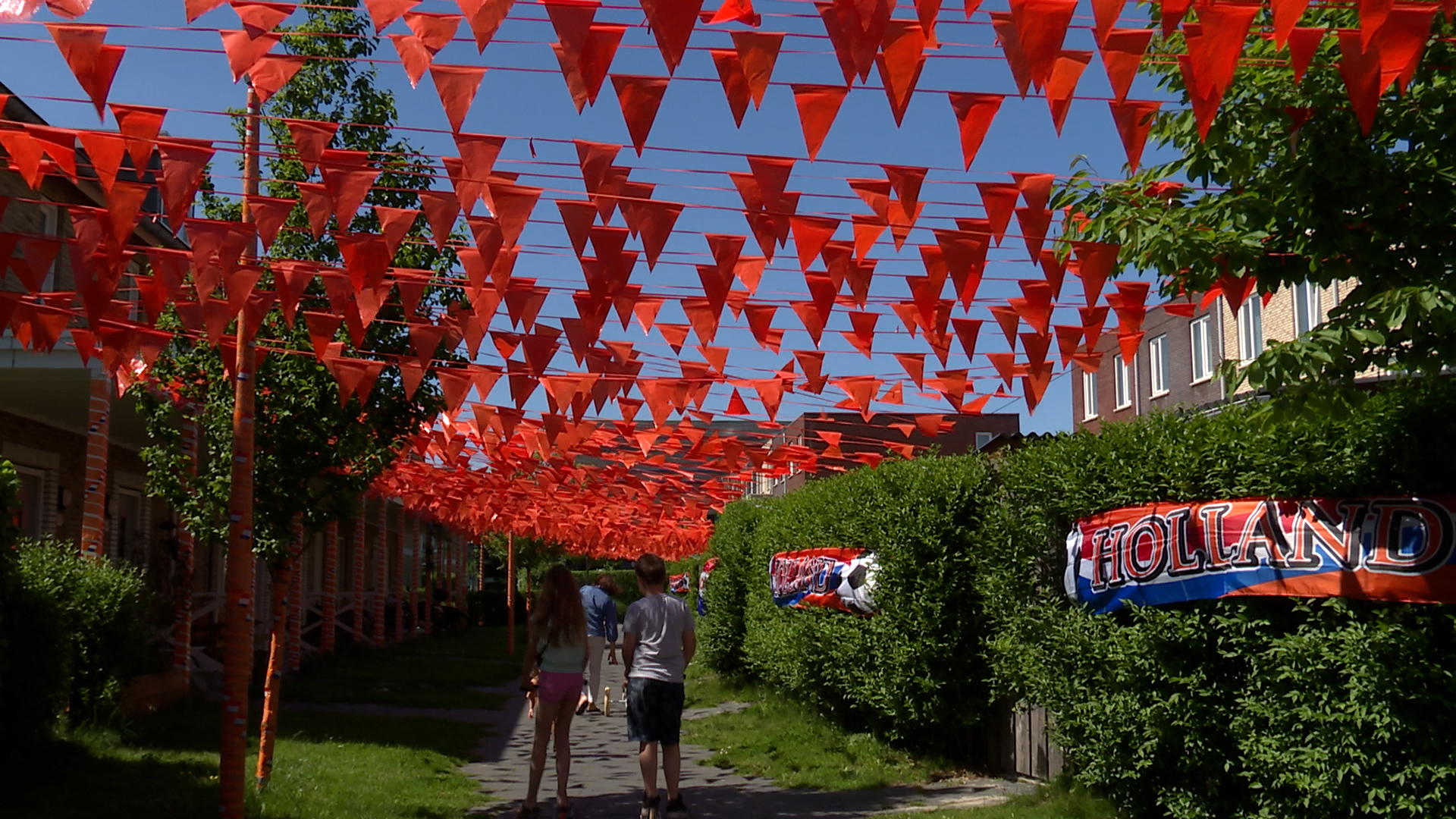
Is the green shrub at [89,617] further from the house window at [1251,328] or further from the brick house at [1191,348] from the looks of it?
the house window at [1251,328]

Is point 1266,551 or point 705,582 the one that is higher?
point 1266,551

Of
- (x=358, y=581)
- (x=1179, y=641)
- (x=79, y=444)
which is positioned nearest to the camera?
(x=1179, y=641)

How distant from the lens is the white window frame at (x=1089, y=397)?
37312 mm


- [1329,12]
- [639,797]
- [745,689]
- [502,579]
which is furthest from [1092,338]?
[502,579]

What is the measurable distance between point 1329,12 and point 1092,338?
3.17 meters

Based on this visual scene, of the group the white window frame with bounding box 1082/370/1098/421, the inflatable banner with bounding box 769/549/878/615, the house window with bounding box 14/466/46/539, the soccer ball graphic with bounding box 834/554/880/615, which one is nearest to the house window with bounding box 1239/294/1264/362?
the white window frame with bounding box 1082/370/1098/421

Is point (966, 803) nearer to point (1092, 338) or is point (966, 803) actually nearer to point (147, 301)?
point (1092, 338)

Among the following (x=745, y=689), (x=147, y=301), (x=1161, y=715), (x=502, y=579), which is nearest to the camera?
(x=1161, y=715)

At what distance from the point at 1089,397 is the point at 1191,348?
7.69 meters

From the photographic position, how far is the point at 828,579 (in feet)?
41.4

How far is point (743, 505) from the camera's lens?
838 inches

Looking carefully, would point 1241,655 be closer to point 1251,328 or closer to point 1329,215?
point 1329,215

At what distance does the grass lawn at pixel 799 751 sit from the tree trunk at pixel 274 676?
409cm

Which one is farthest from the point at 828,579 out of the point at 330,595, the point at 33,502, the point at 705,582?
the point at 705,582
